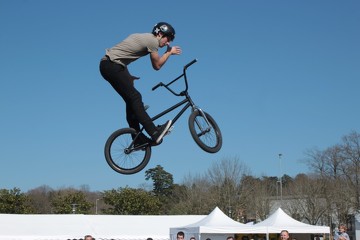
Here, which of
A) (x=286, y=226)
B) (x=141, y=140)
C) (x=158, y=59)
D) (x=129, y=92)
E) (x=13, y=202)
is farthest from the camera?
(x=13, y=202)

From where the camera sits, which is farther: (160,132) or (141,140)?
(141,140)

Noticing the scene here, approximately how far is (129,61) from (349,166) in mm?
57063

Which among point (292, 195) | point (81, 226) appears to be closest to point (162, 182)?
point (292, 195)

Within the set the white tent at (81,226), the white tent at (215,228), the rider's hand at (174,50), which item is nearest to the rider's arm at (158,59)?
the rider's hand at (174,50)

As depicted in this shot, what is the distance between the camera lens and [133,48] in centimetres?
884

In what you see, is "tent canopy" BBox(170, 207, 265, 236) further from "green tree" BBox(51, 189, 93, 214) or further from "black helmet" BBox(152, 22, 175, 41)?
"black helmet" BBox(152, 22, 175, 41)

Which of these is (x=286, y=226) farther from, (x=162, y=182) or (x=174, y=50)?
(x=162, y=182)

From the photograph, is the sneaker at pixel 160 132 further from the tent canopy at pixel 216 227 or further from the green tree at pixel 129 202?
the green tree at pixel 129 202

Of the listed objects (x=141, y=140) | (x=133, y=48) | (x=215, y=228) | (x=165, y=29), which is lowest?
(x=215, y=228)

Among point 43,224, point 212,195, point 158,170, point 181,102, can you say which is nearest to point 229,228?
point 43,224

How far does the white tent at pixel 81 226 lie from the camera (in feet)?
92.7

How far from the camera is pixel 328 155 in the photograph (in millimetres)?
65312

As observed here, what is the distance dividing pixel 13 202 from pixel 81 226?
18476 mm

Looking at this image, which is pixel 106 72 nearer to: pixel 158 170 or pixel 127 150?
pixel 127 150
